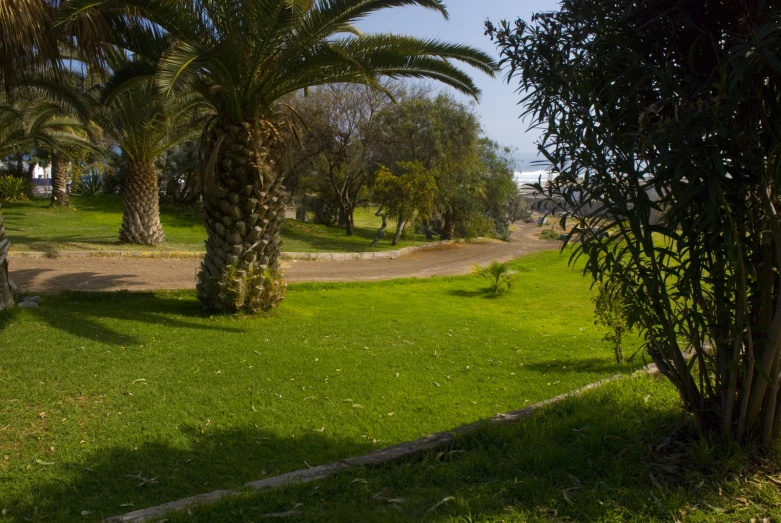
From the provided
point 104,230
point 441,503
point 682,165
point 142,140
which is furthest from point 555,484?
point 104,230

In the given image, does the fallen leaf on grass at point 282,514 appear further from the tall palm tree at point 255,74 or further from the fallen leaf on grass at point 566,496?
the tall palm tree at point 255,74

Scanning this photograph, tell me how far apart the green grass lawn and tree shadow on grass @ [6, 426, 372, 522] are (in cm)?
1219

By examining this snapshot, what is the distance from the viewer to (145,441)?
15.4ft

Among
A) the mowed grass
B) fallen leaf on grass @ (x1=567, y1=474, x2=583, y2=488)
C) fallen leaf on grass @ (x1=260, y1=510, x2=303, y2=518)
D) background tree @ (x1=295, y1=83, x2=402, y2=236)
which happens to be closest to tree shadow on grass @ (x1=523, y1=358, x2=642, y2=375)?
the mowed grass

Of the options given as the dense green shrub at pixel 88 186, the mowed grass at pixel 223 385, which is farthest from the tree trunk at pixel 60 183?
the mowed grass at pixel 223 385

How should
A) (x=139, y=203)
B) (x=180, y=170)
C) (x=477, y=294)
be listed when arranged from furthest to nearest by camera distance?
(x=180, y=170) → (x=139, y=203) → (x=477, y=294)

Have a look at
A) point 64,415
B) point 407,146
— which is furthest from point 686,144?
point 407,146

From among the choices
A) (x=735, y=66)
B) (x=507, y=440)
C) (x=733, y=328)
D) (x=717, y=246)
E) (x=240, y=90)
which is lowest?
(x=507, y=440)

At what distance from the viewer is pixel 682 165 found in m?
3.05

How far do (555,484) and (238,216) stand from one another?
696 cm

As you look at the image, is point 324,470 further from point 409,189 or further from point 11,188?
point 11,188

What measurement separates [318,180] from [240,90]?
1947 centimetres

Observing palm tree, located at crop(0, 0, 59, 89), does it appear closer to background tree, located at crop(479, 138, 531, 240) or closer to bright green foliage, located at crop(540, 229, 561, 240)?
bright green foliage, located at crop(540, 229, 561, 240)

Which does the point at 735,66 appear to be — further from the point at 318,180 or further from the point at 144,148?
the point at 318,180
